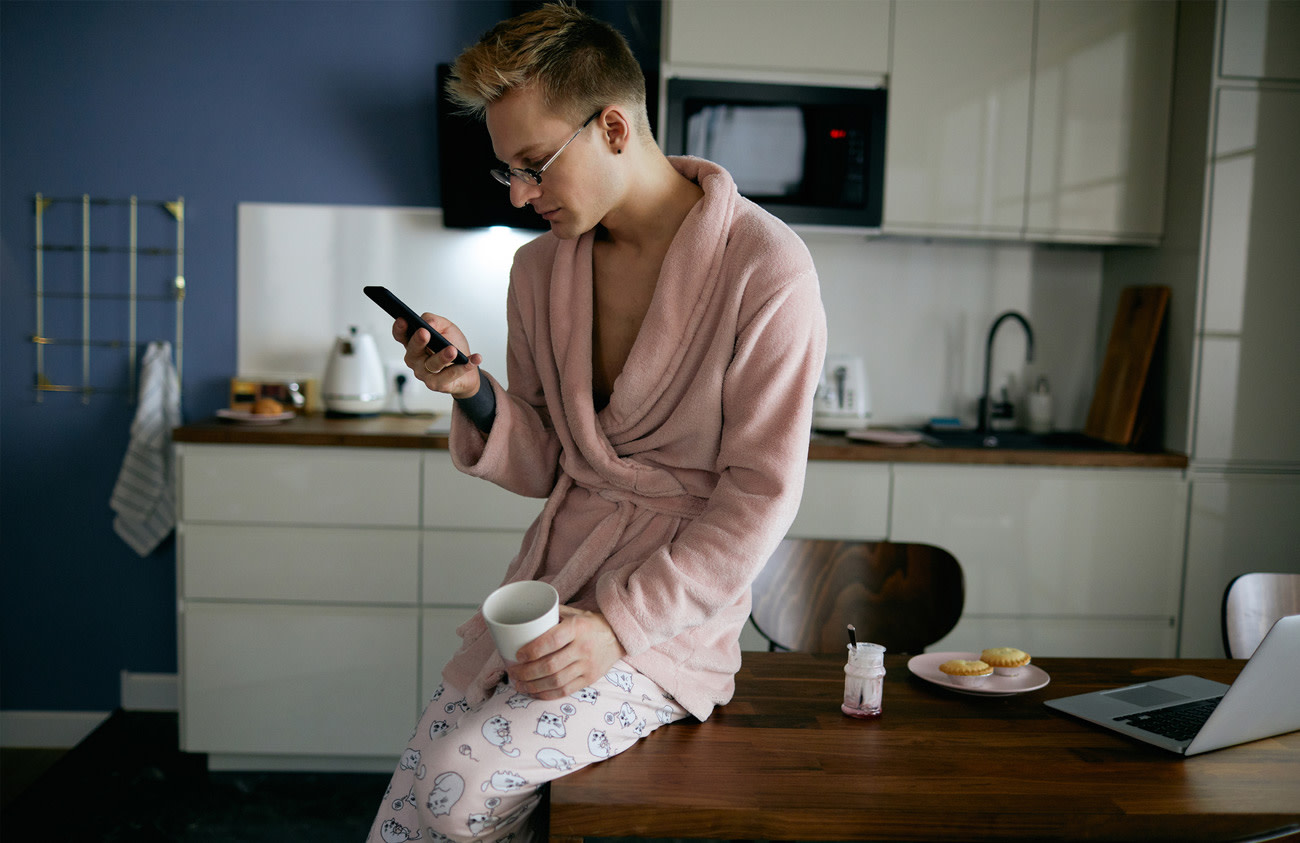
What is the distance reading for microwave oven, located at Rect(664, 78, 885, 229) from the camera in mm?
2721

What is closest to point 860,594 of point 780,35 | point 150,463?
point 780,35

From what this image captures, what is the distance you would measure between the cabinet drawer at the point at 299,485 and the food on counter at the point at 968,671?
1659mm

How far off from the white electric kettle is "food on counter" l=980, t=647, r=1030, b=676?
6.90ft

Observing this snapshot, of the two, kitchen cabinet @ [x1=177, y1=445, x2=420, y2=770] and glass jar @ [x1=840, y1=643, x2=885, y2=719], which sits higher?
glass jar @ [x1=840, y1=643, x2=885, y2=719]

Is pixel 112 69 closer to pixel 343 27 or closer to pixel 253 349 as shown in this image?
pixel 343 27

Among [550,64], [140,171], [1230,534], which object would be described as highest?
[140,171]

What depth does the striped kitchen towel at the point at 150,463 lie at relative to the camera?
9.41 feet

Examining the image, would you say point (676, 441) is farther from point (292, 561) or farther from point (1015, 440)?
point (1015, 440)

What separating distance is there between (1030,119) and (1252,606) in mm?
1636

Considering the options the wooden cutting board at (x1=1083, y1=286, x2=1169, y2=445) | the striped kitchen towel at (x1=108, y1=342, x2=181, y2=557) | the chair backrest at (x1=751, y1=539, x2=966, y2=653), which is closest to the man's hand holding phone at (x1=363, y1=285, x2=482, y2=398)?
the chair backrest at (x1=751, y1=539, x2=966, y2=653)

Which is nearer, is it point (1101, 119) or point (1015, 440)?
point (1101, 119)

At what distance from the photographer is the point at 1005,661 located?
1.31 meters

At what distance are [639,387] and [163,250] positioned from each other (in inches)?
92.5

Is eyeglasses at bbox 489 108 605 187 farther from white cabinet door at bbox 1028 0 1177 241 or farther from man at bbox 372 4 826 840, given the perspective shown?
white cabinet door at bbox 1028 0 1177 241
